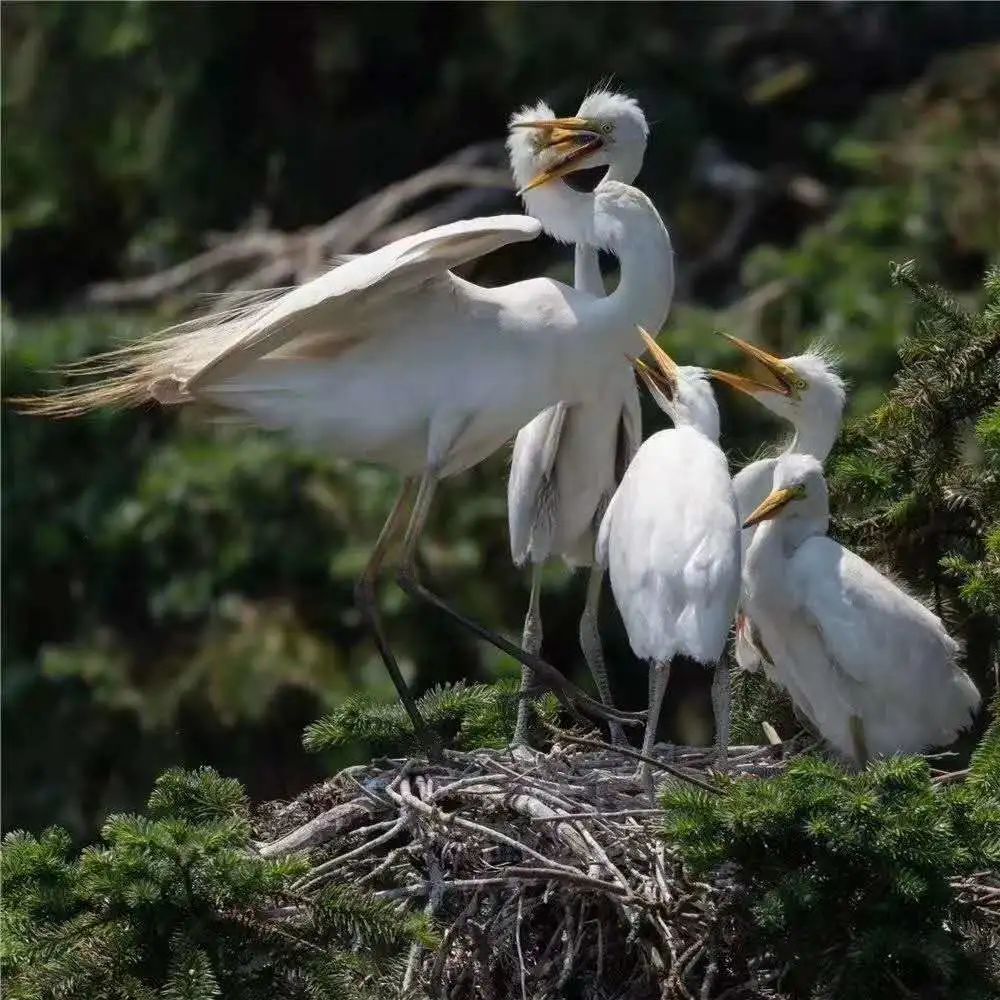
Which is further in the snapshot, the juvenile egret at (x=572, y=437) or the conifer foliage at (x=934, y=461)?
the juvenile egret at (x=572, y=437)

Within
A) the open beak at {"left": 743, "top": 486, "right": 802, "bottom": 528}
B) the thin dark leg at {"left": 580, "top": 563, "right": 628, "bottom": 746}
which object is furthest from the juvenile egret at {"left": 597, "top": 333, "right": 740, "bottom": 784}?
the thin dark leg at {"left": 580, "top": 563, "right": 628, "bottom": 746}

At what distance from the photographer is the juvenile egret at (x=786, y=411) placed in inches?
215

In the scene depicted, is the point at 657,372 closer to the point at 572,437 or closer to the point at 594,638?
the point at 572,437

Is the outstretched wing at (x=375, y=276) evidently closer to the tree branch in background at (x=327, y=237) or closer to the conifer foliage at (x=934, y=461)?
the conifer foliage at (x=934, y=461)

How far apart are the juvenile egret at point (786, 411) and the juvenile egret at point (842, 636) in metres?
0.21

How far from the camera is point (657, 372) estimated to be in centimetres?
549

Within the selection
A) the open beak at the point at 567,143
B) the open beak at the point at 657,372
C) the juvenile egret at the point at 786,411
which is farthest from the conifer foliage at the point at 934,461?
the open beak at the point at 567,143

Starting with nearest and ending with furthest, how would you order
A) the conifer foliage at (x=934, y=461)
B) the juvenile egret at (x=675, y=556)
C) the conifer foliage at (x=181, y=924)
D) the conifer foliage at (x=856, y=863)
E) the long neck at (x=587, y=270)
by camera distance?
the conifer foliage at (x=856, y=863)
the conifer foliage at (x=181, y=924)
the juvenile egret at (x=675, y=556)
the conifer foliage at (x=934, y=461)
the long neck at (x=587, y=270)

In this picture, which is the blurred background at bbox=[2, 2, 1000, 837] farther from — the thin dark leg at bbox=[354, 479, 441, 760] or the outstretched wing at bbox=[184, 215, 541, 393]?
the outstretched wing at bbox=[184, 215, 541, 393]

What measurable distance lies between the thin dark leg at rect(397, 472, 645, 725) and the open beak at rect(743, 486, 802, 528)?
2.07ft

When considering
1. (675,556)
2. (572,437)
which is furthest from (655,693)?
(572,437)

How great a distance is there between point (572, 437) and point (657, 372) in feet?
1.18

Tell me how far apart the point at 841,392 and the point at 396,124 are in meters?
5.26

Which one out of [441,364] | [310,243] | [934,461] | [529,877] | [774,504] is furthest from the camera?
[310,243]
